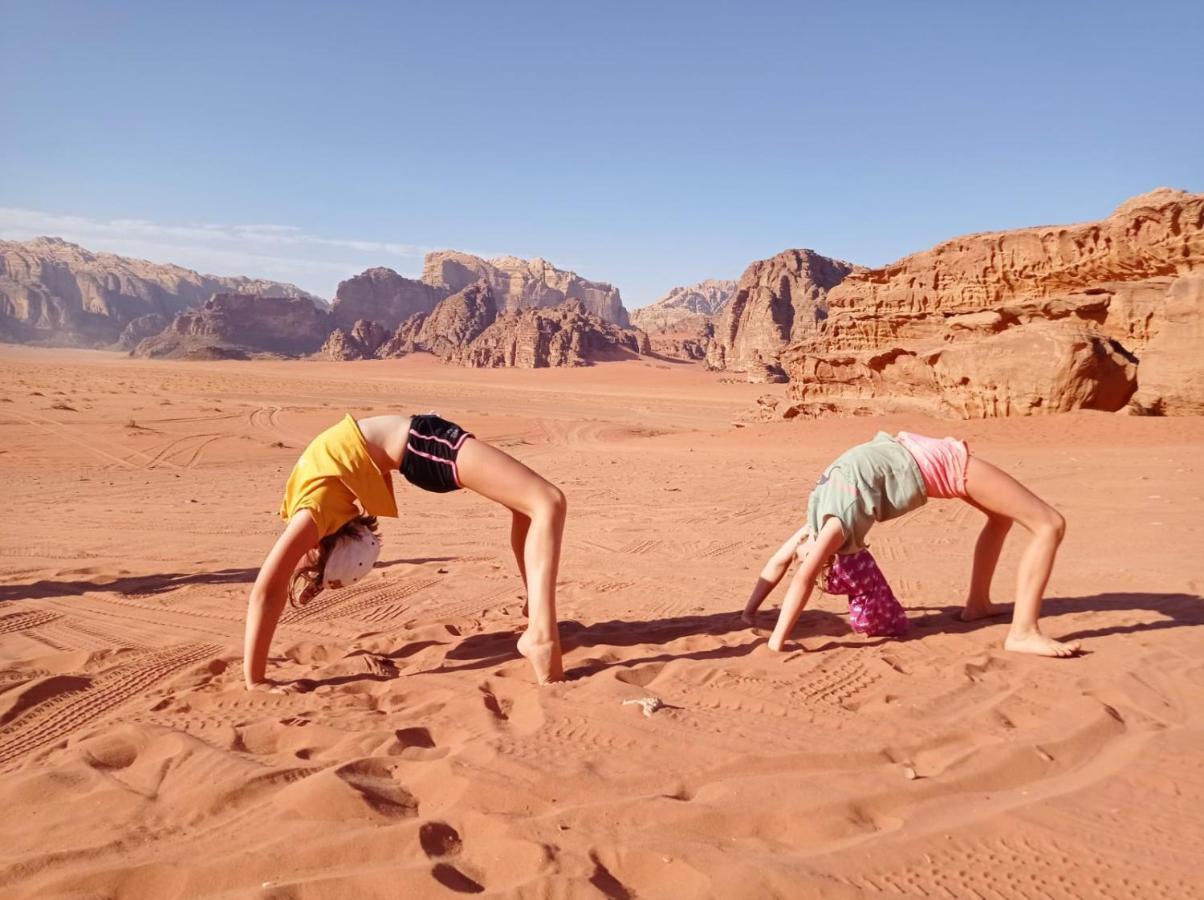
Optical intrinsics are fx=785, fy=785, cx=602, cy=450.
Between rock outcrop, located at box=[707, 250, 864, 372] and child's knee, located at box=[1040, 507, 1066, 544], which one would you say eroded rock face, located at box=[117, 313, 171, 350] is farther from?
child's knee, located at box=[1040, 507, 1066, 544]

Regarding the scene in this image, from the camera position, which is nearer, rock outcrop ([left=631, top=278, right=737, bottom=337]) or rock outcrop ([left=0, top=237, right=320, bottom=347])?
rock outcrop ([left=0, top=237, right=320, bottom=347])

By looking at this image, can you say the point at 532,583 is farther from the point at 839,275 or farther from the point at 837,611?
the point at 839,275

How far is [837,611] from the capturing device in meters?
5.11

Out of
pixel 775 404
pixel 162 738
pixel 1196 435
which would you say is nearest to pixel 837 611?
pixel 162 738

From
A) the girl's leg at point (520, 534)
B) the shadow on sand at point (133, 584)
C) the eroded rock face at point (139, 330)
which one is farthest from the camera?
the eroded rock face at point (139, 330)

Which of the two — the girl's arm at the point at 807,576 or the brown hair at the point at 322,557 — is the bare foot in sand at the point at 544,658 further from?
the girl's arm at the point at 807,576

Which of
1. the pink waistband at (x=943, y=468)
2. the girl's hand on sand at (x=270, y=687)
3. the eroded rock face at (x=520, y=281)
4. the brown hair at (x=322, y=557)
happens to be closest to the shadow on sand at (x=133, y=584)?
the brown hair at (x=322, y=557)

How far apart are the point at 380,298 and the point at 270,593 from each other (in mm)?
114138

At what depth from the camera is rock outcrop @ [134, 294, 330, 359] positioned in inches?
3457

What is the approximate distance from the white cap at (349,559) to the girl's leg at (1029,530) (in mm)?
3108

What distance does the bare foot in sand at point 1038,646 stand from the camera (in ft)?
13.0

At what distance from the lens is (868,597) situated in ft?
14.5

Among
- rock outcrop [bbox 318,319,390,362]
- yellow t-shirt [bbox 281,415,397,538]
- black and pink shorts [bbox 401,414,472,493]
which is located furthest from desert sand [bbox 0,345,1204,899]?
rock outcrop [bbox 318,319,390,362]

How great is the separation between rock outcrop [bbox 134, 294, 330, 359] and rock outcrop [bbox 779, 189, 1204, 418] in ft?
261
